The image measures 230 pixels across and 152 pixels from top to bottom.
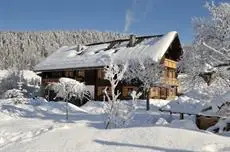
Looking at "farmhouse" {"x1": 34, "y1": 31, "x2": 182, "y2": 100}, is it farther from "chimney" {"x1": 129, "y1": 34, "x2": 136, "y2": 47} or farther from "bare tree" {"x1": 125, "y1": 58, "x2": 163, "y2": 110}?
"bare tree" {"x1": 125, "y1": 58, "x2": 163, "y2": 110}

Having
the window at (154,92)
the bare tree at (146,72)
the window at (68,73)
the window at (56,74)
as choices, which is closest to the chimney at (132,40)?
the window at (154,92)

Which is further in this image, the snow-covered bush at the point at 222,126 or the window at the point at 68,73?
the window at the point at 68,73

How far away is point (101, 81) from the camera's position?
46.8 meters

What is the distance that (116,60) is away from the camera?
1750 inches

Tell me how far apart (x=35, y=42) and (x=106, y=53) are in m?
120

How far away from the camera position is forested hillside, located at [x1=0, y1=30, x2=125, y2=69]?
14400 centimetres

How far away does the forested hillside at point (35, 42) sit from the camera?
472 feet

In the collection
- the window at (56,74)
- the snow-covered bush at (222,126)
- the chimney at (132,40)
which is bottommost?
the snow-covered bush at (222,126)

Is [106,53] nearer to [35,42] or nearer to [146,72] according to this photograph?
[146,72]

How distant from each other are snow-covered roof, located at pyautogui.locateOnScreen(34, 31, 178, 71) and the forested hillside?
8506cm

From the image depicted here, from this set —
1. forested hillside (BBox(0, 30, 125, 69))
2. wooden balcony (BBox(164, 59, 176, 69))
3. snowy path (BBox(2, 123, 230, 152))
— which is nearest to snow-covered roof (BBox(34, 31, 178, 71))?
wooden balcony (BBox(164, 59, 176, 69))

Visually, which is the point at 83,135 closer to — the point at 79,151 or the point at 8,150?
the point at 79,151

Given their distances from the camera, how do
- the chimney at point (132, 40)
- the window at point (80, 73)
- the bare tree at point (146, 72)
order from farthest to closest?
the window at point (80, 73)
the chimney at point (132, 40)
the bare tree at point (146, 72)

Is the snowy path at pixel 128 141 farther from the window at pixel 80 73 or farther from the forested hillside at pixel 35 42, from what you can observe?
the forested hillside at pixel 35 42
